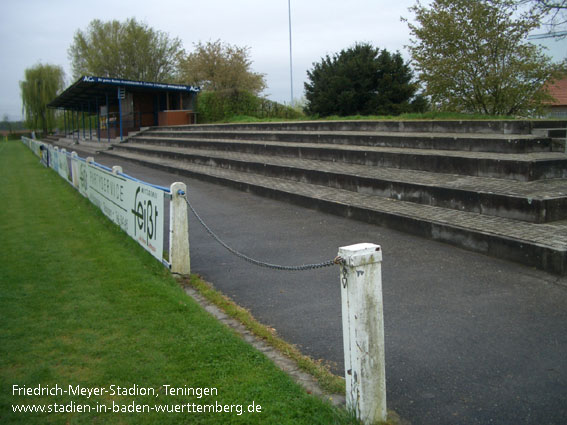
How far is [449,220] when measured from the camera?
7.54m

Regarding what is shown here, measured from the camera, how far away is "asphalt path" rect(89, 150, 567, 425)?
346 cm

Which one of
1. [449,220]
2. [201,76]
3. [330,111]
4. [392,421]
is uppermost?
[201,76]

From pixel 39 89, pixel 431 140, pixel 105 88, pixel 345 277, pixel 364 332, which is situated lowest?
pixel 364 332

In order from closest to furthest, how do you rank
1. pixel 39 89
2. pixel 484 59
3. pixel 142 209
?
pixel 142 209 < pixel 484 59 < pixel 39 89

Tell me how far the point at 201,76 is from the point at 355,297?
34.0 metres

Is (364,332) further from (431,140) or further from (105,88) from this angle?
(105,88)

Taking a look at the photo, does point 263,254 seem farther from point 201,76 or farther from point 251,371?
point 201,76

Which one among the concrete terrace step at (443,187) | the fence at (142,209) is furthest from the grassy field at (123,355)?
the concrete terrace step at (443,187)

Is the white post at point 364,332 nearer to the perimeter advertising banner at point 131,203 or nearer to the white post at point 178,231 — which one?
the white post at point 178,231

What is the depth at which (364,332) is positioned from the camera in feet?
10.1

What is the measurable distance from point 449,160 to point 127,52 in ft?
160

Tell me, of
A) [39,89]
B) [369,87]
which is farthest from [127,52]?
[369,87]

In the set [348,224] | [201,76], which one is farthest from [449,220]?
[201,76]

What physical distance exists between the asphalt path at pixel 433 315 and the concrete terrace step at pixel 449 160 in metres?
2.01
